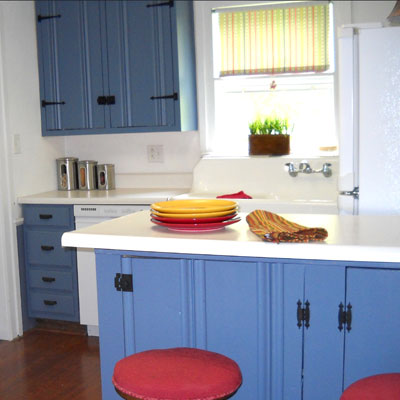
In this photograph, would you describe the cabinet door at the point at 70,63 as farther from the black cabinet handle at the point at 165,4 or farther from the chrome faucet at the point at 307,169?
the chrome faucet at the point at 307,169

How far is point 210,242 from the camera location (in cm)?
174


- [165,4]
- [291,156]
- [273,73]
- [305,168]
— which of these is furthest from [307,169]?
[165,4]

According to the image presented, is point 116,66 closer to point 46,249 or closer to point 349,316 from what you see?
point 46,249

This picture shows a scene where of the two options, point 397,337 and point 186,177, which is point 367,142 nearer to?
point 397,337

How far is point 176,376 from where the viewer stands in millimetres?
1492

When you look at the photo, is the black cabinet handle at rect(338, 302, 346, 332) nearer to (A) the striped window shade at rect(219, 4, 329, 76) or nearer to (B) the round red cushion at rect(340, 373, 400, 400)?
(B) the round red cushion at rect(340, 373, 400, 400)

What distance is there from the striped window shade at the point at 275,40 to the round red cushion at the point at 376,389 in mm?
2717

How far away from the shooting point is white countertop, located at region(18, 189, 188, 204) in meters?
3.57

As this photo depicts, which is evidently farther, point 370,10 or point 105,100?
point 105,100

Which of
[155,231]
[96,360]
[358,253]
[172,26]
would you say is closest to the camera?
[358,253]

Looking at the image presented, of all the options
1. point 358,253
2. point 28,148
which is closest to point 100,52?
point 28,148

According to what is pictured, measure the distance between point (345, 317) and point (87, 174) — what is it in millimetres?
2715

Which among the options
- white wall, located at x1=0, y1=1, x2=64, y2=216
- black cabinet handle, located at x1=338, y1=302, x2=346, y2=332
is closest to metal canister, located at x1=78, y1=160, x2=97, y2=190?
white wall, located at x1=0, y1=1, x2=64, y2=216

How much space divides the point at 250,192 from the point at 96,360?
139cm
